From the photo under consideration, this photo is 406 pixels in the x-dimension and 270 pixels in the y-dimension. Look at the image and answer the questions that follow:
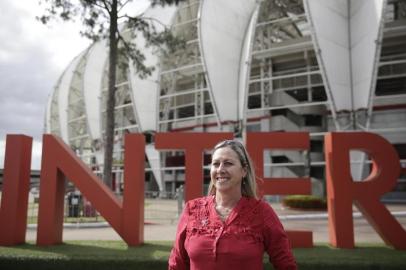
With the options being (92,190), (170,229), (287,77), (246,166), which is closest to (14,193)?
(92,190)

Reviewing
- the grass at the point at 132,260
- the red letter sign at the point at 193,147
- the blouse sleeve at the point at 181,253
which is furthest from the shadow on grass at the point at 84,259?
the blouse sleeve at the point at 181,253

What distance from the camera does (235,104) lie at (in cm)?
3397

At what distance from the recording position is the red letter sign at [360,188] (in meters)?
8.71

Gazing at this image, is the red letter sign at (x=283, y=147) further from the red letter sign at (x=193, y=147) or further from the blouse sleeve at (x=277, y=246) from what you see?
the blouse sleeve at (x=277, y=246)

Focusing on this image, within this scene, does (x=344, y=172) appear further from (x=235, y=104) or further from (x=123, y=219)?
(x=235, y=104)

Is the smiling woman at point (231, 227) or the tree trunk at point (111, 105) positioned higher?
the tree trunk at point (111, 105)

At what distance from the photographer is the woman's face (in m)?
2.67

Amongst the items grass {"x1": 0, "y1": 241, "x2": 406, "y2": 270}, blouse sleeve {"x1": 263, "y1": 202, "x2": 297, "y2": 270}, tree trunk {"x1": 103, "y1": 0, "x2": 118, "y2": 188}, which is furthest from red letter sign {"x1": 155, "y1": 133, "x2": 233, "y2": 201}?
tree trunk {"x1": 103, "y1": 0, "x2": 118, "y2": 188}

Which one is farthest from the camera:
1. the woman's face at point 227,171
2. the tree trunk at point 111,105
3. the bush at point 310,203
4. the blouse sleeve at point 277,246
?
the bush at point 310,203

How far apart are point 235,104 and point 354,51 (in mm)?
10289

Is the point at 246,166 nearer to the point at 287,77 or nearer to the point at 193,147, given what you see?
the point at 193,147

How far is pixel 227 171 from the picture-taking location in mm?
2672

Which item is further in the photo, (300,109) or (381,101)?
(300,109)

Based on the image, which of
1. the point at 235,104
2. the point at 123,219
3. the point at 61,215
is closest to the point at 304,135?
the point at 123,219
